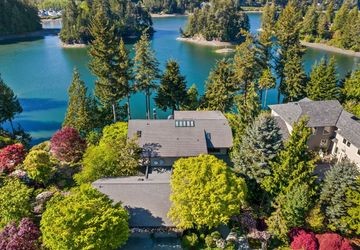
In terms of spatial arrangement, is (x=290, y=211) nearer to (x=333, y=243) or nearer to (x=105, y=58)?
(x=333, y=243)

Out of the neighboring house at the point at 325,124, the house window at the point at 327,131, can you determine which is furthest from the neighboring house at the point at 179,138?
the house window at the point at 327,131

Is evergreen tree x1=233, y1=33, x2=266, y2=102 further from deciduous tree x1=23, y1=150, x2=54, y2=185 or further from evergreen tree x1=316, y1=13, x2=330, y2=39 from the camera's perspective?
evergreen tree x1=316, y1=13, x2=330, y2=39

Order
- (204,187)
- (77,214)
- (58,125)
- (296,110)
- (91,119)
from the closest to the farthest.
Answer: (77,214) < (204,187) < (296,110) < (91,119) < (58,125)

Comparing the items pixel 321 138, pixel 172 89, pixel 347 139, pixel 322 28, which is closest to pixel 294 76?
pixel 321 138

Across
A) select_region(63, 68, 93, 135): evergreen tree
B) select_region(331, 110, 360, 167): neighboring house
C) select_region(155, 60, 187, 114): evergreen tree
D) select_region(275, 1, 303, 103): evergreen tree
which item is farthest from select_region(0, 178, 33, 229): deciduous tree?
select_region(275, 1, 303, 103): evergreen tree

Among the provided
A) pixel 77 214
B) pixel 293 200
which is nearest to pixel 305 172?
pixel 293 200

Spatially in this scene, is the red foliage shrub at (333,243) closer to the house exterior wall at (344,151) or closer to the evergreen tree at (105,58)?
the house exterior wall at (344,151)

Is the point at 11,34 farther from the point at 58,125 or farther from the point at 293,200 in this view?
the point at 293,200
